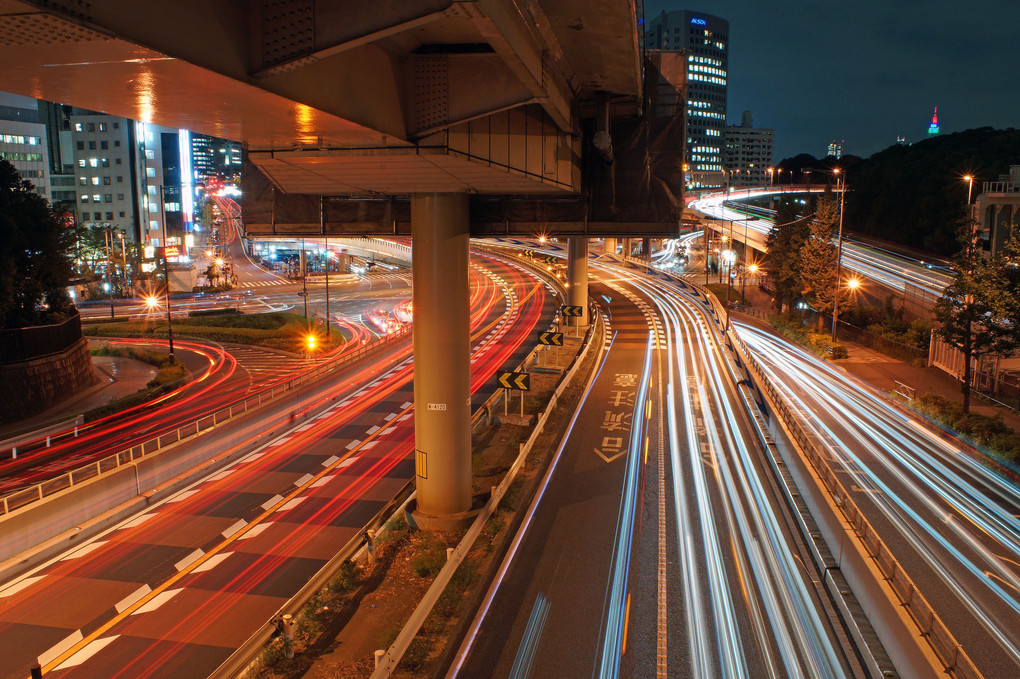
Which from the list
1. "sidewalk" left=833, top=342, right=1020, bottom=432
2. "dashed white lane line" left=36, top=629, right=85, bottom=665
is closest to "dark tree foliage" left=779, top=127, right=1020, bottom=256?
"sidewalk" left=833, top=342, right=1020, bottom=432

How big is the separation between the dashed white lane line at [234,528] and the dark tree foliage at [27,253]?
20.5m

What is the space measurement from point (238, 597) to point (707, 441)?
14.0 metres

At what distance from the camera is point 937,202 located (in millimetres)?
65438

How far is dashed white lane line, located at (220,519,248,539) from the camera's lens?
14711 mm

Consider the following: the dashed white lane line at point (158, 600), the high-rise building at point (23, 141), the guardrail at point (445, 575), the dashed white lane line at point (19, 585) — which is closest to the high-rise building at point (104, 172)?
the high-rise building at point (23, 141)

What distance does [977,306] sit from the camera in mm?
23312

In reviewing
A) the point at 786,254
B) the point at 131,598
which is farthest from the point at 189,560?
the point at 786,254

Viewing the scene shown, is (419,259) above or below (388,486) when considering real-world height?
above

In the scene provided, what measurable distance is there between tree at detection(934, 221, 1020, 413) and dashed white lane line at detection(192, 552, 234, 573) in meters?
23.5

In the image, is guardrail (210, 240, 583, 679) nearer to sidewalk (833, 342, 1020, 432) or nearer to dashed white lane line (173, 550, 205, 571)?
dashed white lane line (173, 550, 205, 571)

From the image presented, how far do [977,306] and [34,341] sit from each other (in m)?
38.1

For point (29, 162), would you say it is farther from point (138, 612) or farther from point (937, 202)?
point (937, 202)

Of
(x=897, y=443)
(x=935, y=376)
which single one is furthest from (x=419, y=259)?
(x=935, y=376)

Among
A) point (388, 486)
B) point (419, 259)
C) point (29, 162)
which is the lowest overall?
point (388, 486)
